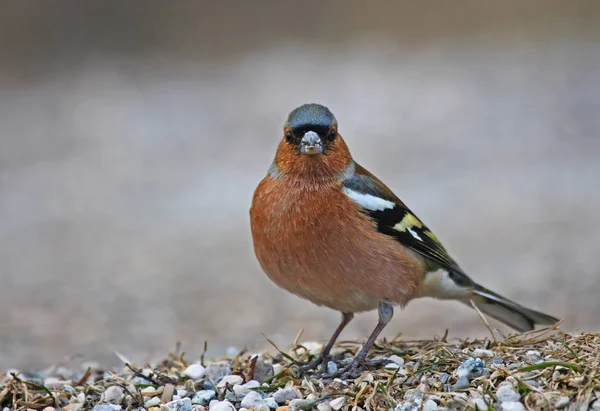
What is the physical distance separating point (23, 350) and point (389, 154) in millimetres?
8549

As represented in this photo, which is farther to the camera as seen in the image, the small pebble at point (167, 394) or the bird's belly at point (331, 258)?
the bird's belly at point (331, 258)

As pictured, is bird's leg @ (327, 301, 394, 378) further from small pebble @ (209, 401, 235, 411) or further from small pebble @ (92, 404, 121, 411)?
small pebble @ (92, 404, 121, 411)

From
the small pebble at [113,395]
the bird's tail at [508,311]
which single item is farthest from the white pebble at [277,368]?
the bird's tail at [508,311]

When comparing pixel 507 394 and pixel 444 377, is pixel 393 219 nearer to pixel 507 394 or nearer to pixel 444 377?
pixel 444 377

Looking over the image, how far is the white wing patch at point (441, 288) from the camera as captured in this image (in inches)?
205

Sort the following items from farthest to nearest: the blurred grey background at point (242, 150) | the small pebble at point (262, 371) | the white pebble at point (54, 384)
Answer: the blurred grey background at point (242, 150), the white pebble at point (54, 384), the small pebble at point (262, 371)

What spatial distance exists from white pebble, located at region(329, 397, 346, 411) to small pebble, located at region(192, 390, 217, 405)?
67cm

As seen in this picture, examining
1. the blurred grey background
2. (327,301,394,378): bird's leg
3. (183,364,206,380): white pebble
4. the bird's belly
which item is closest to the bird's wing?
the bird's belly

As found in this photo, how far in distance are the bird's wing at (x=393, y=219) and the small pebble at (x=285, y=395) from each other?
111 centimetres

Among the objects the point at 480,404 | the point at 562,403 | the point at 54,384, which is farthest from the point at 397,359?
the point at 54,384

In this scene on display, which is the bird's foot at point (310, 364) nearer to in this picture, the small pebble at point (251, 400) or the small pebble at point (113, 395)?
the small pebble at point (251, 400)

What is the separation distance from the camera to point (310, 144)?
4.76 metres

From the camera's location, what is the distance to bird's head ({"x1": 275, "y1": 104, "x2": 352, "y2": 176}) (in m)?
4.80

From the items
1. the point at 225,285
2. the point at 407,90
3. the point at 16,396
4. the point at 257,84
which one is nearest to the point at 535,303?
the point at 225,285
